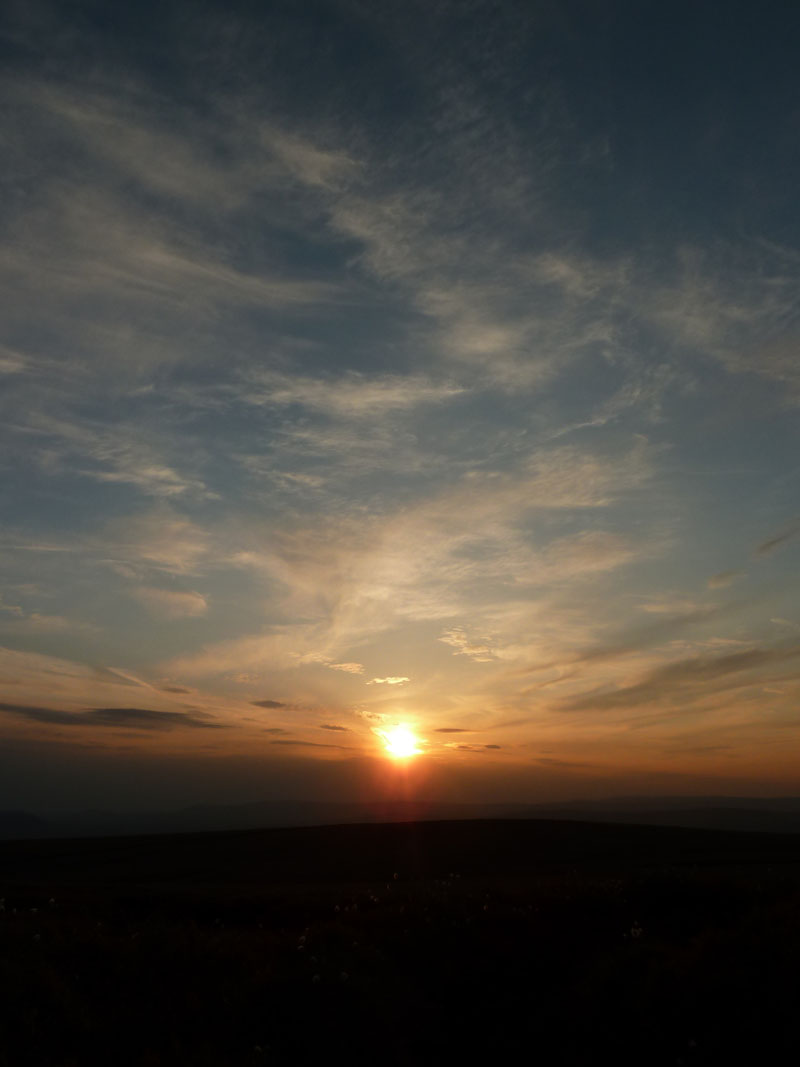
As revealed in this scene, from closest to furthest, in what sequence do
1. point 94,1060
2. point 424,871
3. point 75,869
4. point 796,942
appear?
point 94,1060 < point 796,942 < point 424,871 < point 75,869

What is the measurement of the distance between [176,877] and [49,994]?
1419 inches

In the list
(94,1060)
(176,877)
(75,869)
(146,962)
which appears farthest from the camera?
(75,869)

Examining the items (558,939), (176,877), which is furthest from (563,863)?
(558,939)

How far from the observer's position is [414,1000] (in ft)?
41.3

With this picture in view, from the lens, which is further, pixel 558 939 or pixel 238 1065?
pixel 558 939

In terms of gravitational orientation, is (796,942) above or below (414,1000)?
above

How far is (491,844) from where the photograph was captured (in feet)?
177

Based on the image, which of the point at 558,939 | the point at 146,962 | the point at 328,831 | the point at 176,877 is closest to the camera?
the point at 146,962

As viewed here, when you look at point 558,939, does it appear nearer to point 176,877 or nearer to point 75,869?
point 176,877

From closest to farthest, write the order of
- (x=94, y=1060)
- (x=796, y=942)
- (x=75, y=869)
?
(x=94, y=1060) < (x=796, y=942) < (x=75, y=869)

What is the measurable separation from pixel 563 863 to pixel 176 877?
23.7 metres

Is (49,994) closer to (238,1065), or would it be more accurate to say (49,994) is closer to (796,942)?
(238,1065)

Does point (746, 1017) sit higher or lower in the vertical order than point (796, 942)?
lower

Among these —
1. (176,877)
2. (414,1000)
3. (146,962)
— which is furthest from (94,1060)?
(176,877)
